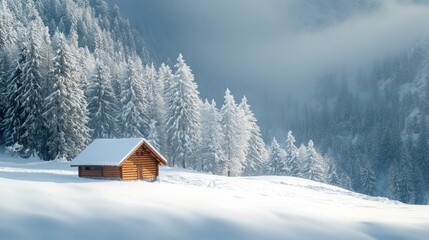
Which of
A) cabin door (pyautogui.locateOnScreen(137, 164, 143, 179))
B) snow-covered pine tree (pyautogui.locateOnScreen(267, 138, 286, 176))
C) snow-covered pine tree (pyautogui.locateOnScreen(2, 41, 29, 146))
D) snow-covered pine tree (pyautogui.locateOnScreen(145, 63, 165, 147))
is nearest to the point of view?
cabin door (pyautogui.locateOnScreen(137, 164, 143, 179))

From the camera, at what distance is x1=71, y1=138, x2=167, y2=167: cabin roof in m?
34.9

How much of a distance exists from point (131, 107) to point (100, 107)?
4.28m

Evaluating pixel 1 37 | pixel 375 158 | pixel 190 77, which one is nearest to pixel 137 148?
pixel 190 77

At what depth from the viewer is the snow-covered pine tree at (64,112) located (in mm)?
48781

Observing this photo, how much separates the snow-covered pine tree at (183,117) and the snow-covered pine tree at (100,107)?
8.38 metres

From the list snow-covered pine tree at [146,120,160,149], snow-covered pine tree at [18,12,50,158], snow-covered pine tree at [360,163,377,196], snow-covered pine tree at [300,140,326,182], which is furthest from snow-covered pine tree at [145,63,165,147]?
snow-covered pine tree at [360,163,377,196]

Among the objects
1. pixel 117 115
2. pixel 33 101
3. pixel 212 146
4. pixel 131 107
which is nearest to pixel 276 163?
pixel 212 146

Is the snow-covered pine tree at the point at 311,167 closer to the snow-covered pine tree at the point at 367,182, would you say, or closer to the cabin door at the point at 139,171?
the snow-covered pine tree at the point at 367,182

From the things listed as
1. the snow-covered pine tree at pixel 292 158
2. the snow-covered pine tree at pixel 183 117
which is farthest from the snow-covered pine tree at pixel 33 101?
the snow-covered pine tree at pixel 292 158

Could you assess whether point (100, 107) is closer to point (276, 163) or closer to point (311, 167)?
point (276, 163)

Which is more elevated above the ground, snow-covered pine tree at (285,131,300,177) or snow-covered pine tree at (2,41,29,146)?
snow-covered pine tree at (2,41,29,146)

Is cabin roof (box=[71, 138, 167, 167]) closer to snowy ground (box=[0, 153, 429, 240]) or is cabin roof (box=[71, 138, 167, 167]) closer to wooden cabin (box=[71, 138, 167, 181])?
wooden cabin (box=[71, 138, 167, 181])

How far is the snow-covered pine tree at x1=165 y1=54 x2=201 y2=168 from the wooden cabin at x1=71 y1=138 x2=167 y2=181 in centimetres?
2057

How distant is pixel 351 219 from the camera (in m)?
23.1
